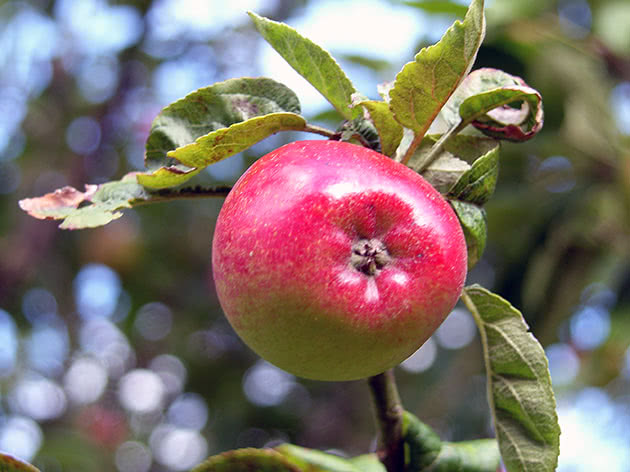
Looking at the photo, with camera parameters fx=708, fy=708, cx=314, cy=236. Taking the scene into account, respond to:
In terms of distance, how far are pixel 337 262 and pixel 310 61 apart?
220 millimetres

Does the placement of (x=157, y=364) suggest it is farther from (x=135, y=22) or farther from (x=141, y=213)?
(x=135, y=22)

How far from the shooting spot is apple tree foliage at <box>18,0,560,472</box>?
25.2 inches

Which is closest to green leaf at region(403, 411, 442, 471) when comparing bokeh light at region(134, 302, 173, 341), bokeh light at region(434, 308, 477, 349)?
bokeh light at region(434, 308, 477, 349)

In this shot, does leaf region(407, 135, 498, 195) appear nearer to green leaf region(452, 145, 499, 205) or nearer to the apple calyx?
green leaf region(452, 145, 499, 205)

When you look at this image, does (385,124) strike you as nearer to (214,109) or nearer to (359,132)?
(359,132)

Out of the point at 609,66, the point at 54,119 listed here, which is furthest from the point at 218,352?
the point at 609,66

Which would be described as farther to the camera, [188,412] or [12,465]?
[188,412]

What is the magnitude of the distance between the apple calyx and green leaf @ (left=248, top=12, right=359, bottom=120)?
0.14 m

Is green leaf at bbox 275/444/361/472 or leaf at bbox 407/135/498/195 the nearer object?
leaf at bbox 407/135/498/195

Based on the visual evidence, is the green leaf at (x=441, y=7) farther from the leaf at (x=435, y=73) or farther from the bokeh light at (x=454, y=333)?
the bokeh light at (x=454, y=333)

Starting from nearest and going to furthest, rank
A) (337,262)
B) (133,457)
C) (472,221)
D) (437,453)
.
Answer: (337,262)
(472,221)
(437,453)
(133,457)

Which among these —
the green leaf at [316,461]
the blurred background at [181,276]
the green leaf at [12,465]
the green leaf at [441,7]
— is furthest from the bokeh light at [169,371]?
the green leaf at [12,465]

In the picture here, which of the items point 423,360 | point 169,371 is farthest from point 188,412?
point 423,360

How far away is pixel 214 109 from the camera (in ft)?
2.33
